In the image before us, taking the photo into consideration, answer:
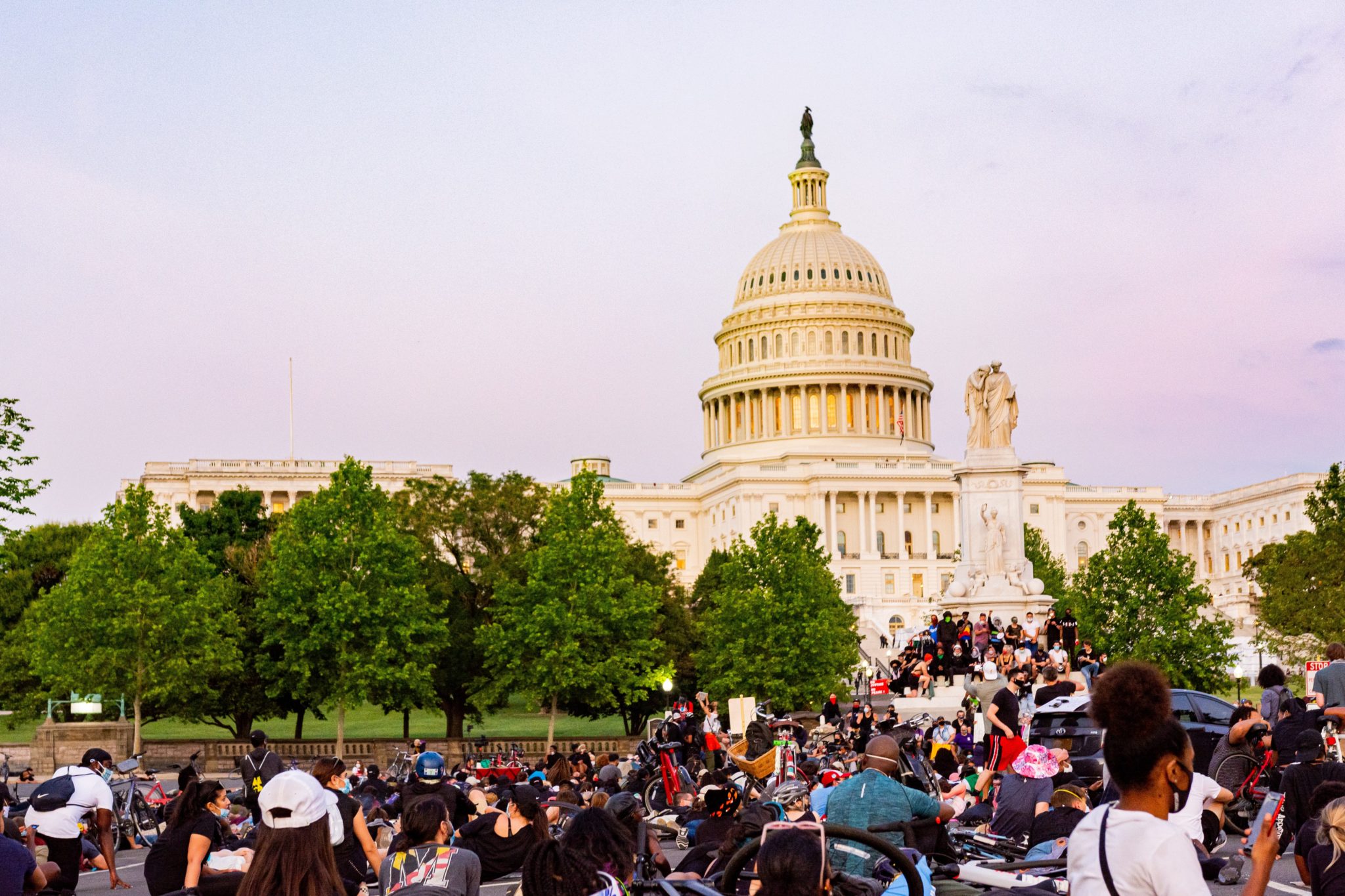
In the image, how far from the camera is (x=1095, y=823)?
21.4 feet

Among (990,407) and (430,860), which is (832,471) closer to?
(990,407)

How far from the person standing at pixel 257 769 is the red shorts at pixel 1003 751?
8224 millimetres

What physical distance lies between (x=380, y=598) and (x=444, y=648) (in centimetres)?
650

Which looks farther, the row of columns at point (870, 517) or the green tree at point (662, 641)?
the row of columns at point (870, 517)

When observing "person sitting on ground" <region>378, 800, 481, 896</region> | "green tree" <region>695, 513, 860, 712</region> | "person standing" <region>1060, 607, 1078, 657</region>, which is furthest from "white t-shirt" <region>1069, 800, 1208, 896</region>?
"green tree" <region>695, 513, 860, 712</region>

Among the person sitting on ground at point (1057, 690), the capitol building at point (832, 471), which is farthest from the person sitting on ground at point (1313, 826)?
the capitol building at point (832, 471)

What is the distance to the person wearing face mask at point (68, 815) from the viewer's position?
14383mm

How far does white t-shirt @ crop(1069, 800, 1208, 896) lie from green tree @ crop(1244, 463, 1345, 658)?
5900 centimetres

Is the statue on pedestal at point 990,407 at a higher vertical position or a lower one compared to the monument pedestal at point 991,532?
higher

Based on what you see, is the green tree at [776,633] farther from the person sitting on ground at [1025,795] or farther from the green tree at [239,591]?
the person sitting on ground at [1025,795]

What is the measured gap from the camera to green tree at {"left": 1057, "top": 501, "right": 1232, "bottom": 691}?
6044cm

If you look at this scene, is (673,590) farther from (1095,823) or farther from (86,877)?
(1095,823)

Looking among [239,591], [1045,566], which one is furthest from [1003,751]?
[1045,566]

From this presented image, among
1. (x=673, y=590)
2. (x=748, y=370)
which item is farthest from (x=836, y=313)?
(x=673, y=590)
